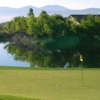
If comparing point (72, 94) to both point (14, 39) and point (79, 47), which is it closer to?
point (79, 47)

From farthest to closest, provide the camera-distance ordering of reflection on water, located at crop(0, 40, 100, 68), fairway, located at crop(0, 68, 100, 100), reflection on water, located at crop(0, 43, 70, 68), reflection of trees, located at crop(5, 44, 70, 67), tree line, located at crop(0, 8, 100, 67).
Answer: tree line, located at crop(0, 8, 100, 67) → reflection on water, located at crop(0, 43, 70, 68) → reflection of trees, located at crop(5, 44, 70, 67) → reflection on water, located at crop(0, 40, 100, 68) → fairway, located at crop(0, 68, 100, 100)

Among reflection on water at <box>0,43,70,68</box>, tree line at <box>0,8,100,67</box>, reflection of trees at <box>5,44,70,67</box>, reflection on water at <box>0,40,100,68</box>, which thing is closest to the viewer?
reflection on water at <box>0,40,100,68</box>

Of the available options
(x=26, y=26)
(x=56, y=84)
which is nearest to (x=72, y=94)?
(x=56, y=84)

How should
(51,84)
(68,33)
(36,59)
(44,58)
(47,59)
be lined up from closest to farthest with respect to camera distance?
(51,84), (47,59), (36,59), (44,58), (68,33)

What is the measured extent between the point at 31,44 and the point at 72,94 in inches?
1420

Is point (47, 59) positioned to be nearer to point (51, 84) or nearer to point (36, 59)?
point (36, 59)

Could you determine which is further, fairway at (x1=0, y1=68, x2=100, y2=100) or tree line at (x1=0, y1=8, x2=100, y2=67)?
tree line at (x1=0, y1=8, x2=100, y2=67)

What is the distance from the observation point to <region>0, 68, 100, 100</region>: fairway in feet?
35.9

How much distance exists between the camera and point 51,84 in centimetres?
1248

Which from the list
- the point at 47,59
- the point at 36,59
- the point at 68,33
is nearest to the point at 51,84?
the point at 47,59

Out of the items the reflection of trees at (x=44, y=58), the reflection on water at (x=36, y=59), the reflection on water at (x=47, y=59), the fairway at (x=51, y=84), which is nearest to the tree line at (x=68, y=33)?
the reflection on water at (x=47, y=59)

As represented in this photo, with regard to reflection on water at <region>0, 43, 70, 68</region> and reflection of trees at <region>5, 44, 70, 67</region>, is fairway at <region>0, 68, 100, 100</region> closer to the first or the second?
reflection on water at <region>0, 43, 70, 68</region>

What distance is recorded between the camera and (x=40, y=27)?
45.3 meters

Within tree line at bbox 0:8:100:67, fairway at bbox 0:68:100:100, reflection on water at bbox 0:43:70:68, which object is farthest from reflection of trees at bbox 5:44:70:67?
fairway at bbox 0:68:100:100
